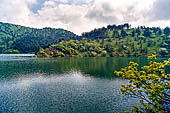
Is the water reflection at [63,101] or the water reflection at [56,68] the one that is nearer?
the water reflection at [63,101]

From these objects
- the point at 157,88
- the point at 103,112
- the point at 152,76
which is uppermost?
the point at 152,76

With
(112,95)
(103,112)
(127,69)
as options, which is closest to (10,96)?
(103,112)

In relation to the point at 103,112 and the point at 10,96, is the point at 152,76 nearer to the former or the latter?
the point at 103,112

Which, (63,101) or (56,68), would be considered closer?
(63,101)

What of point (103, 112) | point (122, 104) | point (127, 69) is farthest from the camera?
point (122, 104)

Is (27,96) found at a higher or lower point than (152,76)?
lower

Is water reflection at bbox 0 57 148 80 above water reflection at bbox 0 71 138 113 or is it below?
above

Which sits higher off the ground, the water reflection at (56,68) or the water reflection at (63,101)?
the water reflection at (56,68)

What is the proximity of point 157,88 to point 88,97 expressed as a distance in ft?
108

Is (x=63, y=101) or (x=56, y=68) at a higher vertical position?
(x=56, y=68)

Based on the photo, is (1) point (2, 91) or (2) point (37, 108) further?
(1) point (2, 91)

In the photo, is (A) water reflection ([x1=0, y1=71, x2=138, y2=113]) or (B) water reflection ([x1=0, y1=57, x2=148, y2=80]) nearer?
(A) water reflection ([x1=0, y1=71, x2=138, y2=113])

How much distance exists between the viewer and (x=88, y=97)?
1786 inches

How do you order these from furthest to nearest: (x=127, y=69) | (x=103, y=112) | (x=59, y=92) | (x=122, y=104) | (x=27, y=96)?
A: (x=59, y=92) → (x=27, y=96) → (x=122, y=104) → (x=103, y=112) → (x=127, y=69)
